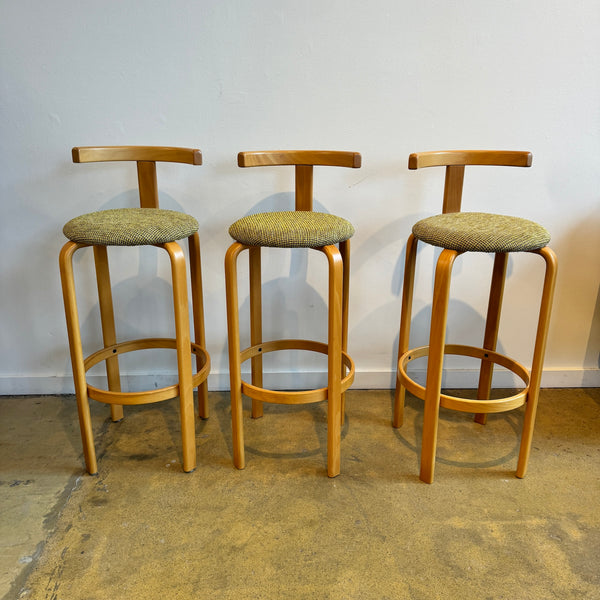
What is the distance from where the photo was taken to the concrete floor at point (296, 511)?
144 centimetres

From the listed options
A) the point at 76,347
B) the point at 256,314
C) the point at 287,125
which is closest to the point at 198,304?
the point at 256,314

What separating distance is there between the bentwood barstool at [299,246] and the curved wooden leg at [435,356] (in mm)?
283

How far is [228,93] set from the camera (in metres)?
2.04

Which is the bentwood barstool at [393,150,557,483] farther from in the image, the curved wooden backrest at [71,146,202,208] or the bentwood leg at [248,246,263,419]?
the curved wooden backrest at [71,146,202,208]

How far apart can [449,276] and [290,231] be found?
492 mm

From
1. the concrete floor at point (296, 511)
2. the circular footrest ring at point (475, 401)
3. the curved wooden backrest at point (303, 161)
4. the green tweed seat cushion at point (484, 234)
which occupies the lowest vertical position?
the concrete floor at point (296, 511)

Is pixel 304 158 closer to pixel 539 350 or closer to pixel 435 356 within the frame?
pixel 435 356

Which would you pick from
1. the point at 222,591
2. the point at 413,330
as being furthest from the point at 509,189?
the point at 222,591

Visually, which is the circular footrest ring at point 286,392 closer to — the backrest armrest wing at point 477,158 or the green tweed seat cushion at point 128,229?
the green tweed seat cushion at point 128,229

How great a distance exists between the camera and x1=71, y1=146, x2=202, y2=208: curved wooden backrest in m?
1.85

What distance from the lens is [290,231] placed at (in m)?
1.60

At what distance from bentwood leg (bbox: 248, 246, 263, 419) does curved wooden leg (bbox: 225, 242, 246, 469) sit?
0.27 metres

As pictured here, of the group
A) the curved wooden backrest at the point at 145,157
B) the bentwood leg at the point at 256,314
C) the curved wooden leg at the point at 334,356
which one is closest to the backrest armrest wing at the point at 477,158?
the curved wooden leg at the point at 334,356

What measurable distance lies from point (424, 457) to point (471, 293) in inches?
33.1
